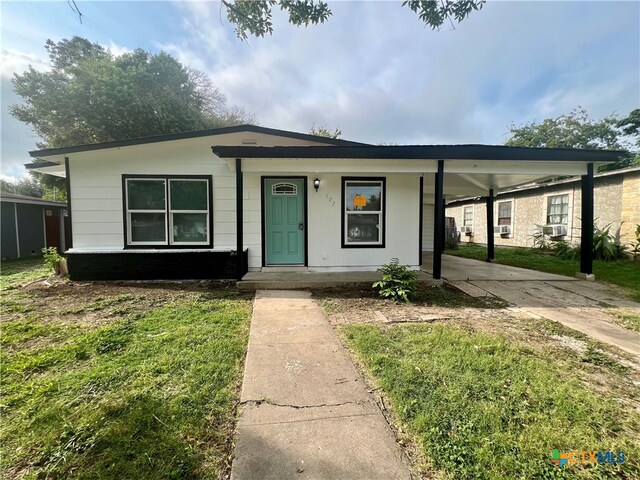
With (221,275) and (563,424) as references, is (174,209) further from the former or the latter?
(563,424)

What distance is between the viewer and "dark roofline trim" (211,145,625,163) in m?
5.30

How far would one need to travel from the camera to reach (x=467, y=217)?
1700 cm

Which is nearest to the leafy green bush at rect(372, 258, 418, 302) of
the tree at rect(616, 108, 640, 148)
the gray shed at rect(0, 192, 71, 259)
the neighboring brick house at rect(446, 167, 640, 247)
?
the neighboring brick house at rect(446, 167, 640, 247)

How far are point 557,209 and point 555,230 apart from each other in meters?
0.98

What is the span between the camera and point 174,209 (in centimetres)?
634

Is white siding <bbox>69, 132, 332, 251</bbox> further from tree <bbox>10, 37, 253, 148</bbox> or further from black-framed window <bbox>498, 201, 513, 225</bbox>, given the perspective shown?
black-framed window <bbox>498, 201, 513, 225</bbox>

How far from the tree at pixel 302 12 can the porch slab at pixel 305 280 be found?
426cm

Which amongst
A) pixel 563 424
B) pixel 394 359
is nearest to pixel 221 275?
pixel 394 359

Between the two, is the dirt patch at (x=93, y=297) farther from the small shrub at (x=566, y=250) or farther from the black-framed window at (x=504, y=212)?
the black-framed window at (x=504, y=212)

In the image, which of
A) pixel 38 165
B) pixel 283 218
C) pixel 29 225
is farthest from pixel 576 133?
pixel 29 225

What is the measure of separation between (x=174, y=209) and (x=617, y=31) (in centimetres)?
1456

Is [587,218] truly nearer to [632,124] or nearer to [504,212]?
[504,212]

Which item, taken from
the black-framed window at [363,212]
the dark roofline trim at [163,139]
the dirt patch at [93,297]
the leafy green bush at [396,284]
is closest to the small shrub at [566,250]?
the black-framed window at [363,212]

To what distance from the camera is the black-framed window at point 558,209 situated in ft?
37.9
